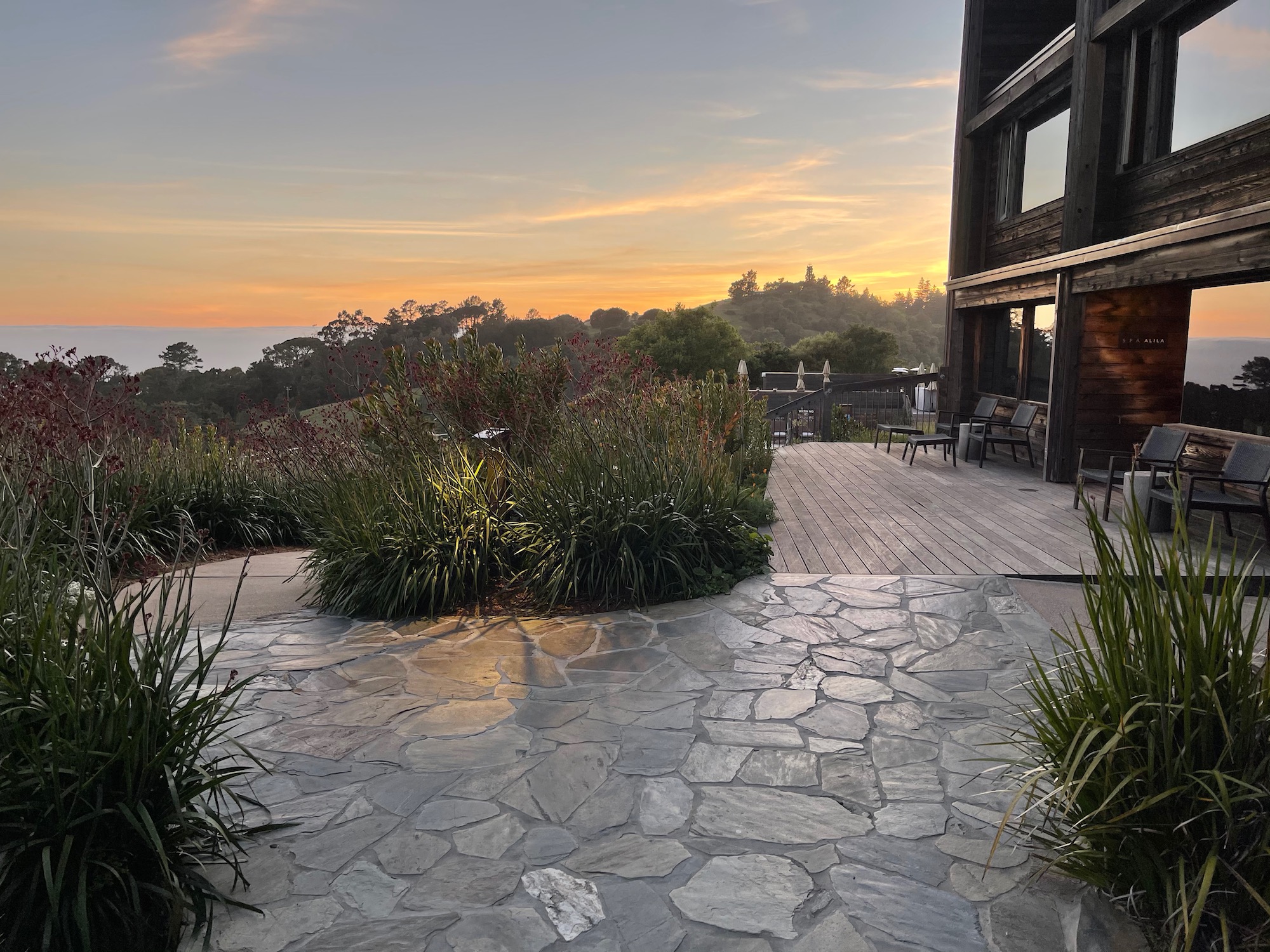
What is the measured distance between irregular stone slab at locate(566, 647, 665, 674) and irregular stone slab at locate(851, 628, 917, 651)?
122cm

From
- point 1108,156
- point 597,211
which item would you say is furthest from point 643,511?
point 597,211

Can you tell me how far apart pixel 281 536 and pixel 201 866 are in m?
6.29

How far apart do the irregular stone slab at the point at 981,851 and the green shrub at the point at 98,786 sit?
7.74 ft

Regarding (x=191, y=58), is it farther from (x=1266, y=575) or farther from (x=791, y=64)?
(x=1266, y=575)

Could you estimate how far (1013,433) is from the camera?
38.1 feet

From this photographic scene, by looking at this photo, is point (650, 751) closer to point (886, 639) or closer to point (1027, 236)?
point (886, 639)

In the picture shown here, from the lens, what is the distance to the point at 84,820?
85.4 inches

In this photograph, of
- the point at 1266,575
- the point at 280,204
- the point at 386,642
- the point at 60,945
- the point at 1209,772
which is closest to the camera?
the point at 1209,772

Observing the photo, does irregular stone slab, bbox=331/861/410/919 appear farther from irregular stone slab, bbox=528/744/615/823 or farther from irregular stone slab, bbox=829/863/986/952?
irregular stone slab, bbox=829/863/986/952

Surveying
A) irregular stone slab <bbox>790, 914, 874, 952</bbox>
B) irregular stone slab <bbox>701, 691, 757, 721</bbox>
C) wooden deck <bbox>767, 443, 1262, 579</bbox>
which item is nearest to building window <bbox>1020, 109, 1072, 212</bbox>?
wooden deck <bbox>767, 443, 1262, 579</bbox>

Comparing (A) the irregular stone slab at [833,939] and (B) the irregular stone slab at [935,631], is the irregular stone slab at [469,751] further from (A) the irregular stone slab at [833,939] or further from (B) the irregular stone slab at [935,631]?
(B) the irregular stone slab at [935,631]

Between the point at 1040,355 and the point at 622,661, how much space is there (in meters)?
9.59

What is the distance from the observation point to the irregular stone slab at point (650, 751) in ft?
11.0

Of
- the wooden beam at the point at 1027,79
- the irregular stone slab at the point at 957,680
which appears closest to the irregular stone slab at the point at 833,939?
the irregular stone slab at the point at 957,680
